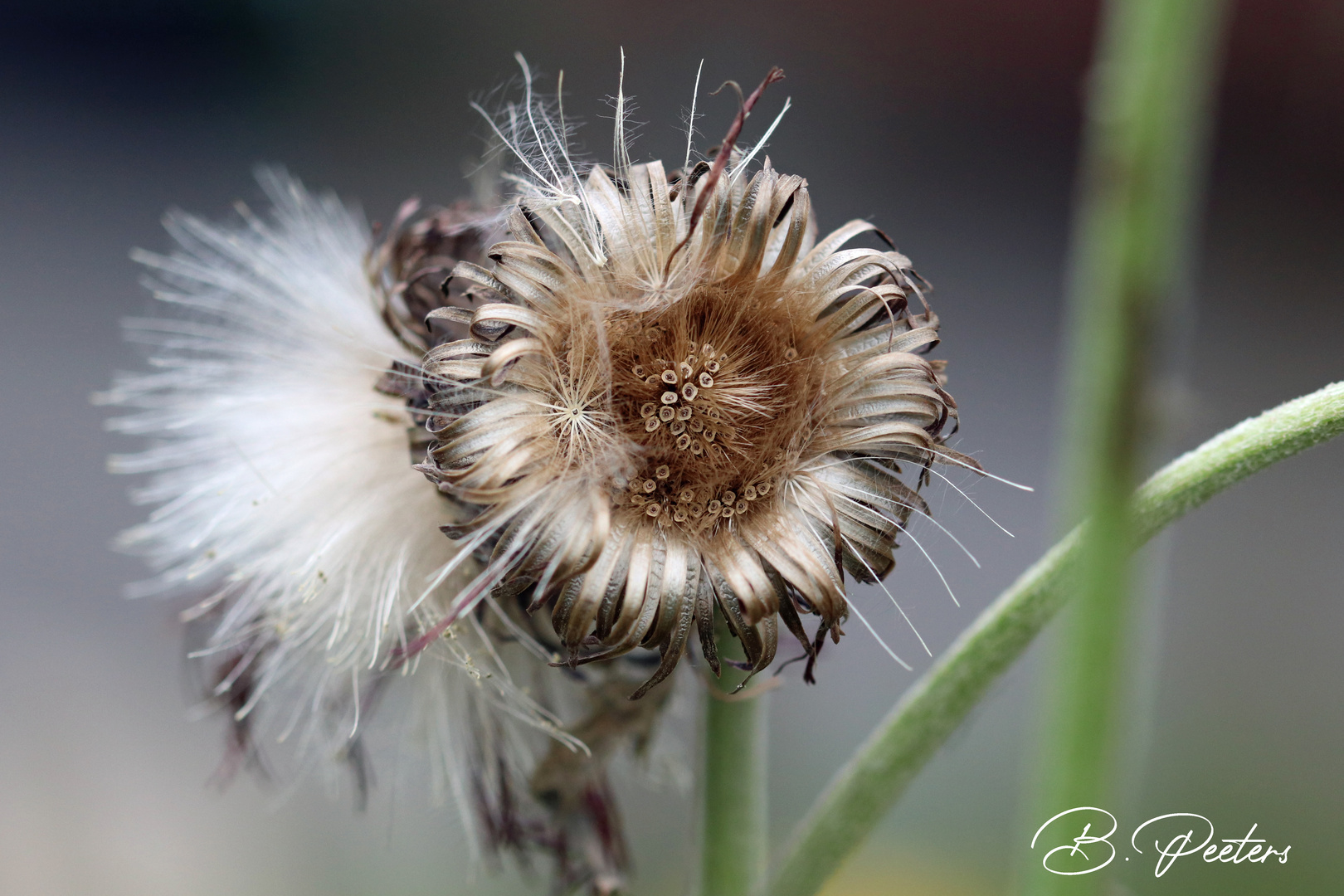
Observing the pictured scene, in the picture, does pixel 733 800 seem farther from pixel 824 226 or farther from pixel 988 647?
pixel 824 226

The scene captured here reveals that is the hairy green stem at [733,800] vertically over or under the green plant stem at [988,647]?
under

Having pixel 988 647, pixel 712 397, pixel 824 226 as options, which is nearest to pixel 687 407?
pixel 712 397

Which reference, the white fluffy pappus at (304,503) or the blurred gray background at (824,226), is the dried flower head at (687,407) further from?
the blurred gray background at (824,226)

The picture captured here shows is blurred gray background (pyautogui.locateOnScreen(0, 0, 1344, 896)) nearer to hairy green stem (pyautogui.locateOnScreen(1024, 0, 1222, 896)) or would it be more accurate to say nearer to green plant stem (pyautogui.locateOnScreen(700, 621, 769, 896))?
green plant stem (pyautogui.locateOnScreen(700, 621, 769, 896))

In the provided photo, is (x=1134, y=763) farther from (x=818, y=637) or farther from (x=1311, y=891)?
(x=1311, y=891)

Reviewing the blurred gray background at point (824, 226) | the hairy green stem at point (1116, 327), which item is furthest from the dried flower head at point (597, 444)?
the blurred gray background at point (824, 226)

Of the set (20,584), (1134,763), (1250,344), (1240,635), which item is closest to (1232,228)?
(1250,344)
